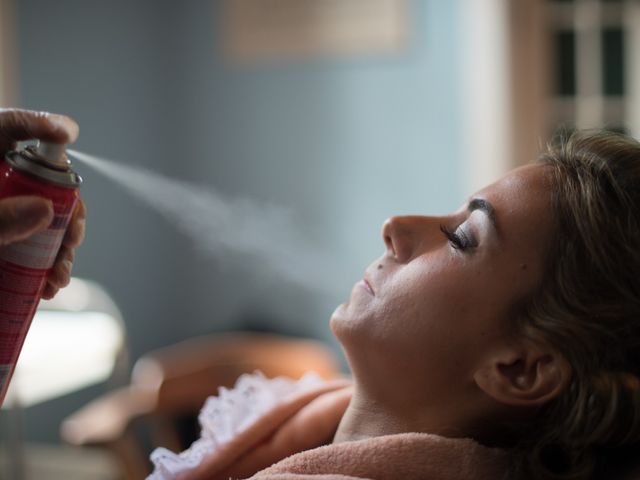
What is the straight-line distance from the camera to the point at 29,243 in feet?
2.38

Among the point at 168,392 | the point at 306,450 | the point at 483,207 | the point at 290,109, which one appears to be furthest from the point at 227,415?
the point at 290,109

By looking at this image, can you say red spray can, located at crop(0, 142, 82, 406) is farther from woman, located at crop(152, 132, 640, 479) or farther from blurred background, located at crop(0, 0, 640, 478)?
blurred background, located at crop(0, 0, 640, 478)

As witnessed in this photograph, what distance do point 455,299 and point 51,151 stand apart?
1.56 feet

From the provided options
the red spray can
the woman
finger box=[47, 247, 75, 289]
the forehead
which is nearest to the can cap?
the red spray can

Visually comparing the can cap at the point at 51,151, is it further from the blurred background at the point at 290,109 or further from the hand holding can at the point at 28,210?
the blurred background at the point at 290,109

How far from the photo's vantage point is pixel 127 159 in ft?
10.1

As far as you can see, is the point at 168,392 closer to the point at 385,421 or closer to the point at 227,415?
the point at 227,415

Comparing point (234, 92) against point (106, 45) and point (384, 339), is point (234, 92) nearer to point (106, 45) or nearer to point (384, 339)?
point (106, 45)

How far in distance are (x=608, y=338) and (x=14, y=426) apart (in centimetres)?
174

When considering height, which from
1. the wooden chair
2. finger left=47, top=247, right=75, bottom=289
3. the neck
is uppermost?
finger left=47, top=247, right=75, bottom=289

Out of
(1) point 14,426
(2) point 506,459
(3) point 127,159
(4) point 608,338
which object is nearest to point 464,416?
(2) point 506,459

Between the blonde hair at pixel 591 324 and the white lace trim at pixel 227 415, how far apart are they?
0.38m

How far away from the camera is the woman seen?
84 cm

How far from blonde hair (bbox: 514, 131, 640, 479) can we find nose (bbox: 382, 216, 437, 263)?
6.3 inches
